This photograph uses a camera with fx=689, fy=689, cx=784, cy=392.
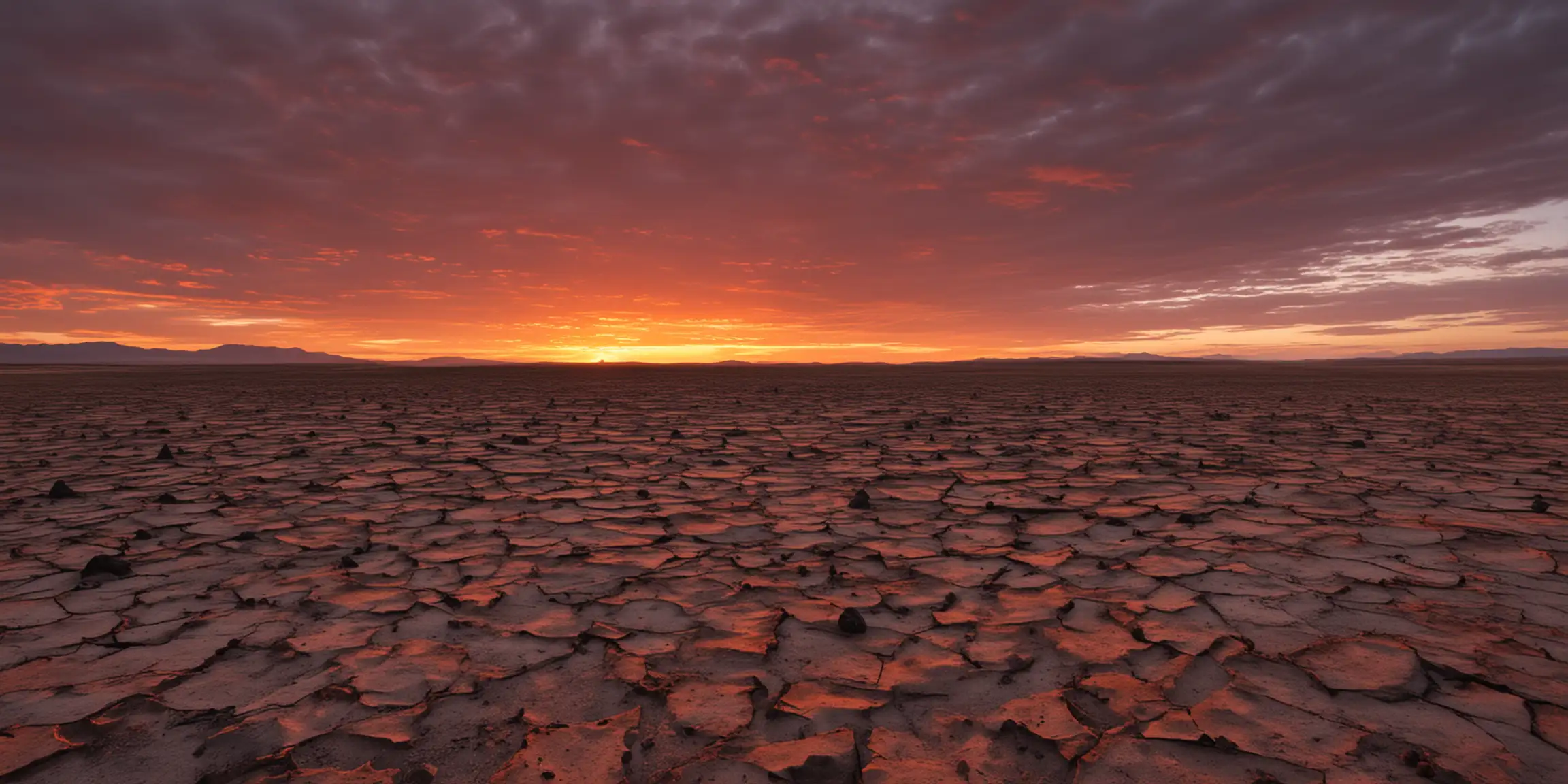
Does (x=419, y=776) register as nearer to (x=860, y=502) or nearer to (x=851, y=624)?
(x=851, y=624)

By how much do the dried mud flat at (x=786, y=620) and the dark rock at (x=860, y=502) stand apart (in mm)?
70

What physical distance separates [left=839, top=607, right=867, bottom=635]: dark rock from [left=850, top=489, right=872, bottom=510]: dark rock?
1770 millimetres

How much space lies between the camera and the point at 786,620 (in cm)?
249

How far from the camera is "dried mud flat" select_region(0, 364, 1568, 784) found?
167cm

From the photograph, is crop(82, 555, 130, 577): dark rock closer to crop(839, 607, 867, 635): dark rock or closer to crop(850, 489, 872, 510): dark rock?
crop(839, 607, 867, 635): dark rock

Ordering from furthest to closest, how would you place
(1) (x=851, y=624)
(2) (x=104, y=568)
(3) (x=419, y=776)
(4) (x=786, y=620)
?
(2) (x=104, y=568) → (4) (x=786, y=620) → (1) (x=851, y=624) → (3) (x=419, y=776)

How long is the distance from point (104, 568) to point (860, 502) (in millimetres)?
3567

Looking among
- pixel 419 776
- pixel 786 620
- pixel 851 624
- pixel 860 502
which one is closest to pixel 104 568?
pixel 419 776

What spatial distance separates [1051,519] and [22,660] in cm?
423

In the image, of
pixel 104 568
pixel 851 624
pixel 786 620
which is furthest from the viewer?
pixel 104 568

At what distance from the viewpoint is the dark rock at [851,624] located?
7.72 feet

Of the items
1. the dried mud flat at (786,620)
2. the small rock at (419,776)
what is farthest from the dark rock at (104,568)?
the small rock at (419,776)

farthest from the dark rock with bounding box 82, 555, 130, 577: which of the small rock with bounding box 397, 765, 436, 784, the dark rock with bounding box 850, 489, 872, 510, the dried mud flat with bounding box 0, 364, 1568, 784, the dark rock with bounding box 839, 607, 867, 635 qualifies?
the dark rock with bounding box 850, 489, 872, 510

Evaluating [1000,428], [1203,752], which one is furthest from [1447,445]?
[1203,752]
